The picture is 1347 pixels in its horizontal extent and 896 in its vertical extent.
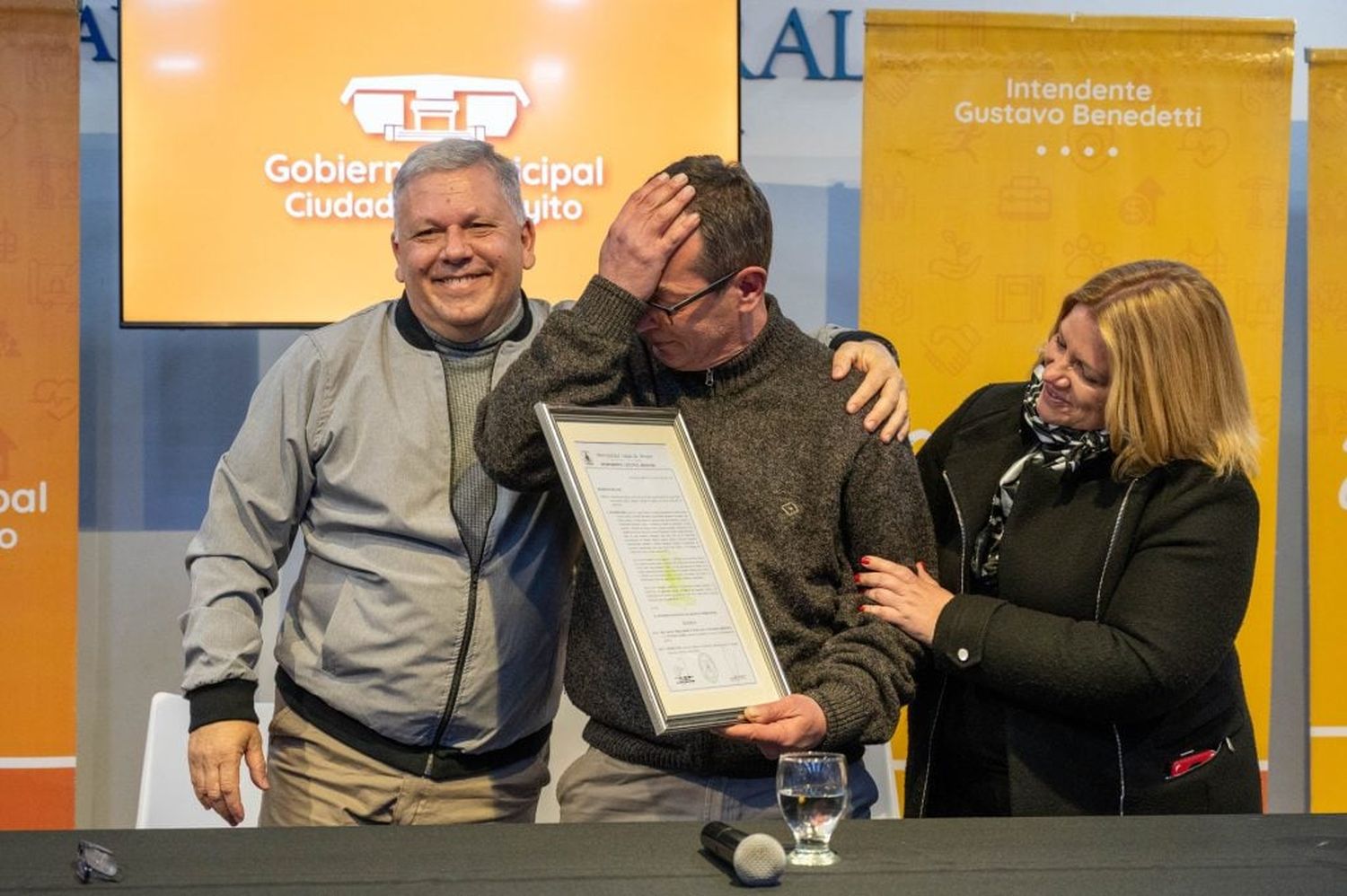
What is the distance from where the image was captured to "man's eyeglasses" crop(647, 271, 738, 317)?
8.13 feet

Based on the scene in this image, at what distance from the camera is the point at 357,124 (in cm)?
458

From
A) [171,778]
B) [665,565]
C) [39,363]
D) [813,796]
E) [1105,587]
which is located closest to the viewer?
[813,796]

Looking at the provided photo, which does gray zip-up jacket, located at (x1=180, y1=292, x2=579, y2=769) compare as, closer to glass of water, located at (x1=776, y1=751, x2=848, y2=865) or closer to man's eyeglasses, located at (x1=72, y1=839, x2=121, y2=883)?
man's eyeglasses, located at (x1=72, y1=839, x2=121, y2=883)

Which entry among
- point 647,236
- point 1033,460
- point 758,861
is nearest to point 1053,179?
point 1033,460

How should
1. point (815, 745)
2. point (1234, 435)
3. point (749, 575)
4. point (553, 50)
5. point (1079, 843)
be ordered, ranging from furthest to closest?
point (553, 50) → point (1234, 435) → point (749, 575) → point (815, 745) → point (1079, 843)

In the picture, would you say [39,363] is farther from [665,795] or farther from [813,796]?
[813,796]

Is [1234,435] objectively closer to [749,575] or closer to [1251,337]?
[749,575]

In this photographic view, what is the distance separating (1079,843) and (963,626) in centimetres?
55

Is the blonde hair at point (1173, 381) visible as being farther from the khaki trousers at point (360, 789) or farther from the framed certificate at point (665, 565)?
the khaki trousers at point (360, 789)

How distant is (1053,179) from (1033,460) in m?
2.13

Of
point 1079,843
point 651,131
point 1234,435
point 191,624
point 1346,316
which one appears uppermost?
point 651,131

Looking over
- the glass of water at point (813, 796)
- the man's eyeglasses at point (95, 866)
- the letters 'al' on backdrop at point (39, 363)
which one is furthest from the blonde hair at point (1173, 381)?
the letters 'al' on backdrop at point (39, 363)

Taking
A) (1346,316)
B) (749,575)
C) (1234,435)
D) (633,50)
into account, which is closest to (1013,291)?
(1346,316)

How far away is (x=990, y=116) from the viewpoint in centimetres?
466
